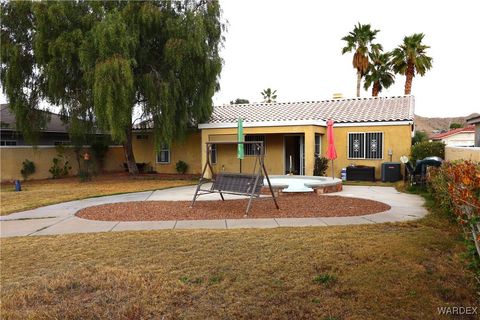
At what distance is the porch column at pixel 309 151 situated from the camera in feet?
55.4

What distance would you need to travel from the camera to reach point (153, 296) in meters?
4.00

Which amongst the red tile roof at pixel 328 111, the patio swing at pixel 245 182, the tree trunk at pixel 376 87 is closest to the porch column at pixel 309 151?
the red tile roof at pixel 328 111

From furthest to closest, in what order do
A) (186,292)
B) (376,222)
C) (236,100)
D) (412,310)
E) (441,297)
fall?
(236,100), (376,222), (186,292), (441,297), (412,310)

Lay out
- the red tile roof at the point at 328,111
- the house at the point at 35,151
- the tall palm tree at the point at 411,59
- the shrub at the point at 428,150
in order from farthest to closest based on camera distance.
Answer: the tall palm tree at the point at 411,59
the house at the point at 35,151
the red tile roof at the point at 328,111
the shrub at the point at 428,150

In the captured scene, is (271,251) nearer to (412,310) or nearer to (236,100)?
(412,310)

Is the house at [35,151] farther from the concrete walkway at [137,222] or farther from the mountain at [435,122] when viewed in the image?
the mountain at [435,122]

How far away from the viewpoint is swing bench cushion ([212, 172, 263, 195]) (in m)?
8.85

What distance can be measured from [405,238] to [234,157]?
14666 mm

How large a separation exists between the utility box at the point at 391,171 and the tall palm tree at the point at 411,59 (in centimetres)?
1415

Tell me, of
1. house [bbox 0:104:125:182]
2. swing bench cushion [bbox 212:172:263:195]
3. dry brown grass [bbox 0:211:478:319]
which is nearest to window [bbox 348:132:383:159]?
swing bench cushion [bbox 212:172:263:195]

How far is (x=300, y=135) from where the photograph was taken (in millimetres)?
18594

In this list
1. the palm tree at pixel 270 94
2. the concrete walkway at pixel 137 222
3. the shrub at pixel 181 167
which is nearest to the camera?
the concrete walkway at pixel 137 222

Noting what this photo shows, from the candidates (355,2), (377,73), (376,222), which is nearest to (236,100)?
(377,73)

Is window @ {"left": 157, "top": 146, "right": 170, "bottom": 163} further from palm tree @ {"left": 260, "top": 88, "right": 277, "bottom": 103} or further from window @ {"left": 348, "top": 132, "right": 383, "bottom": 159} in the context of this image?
palm tree @ {"left": 260, "top": 88, "right": 277, "bottom": 103}
